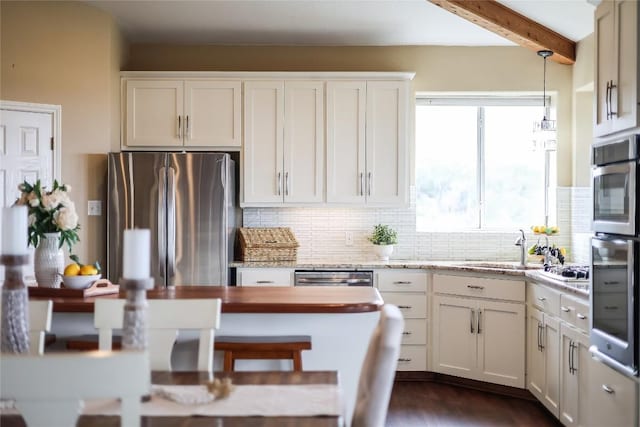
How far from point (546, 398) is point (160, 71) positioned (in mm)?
3693

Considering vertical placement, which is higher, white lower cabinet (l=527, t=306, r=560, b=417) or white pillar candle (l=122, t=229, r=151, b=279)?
white pillar candle (l=122, t=229, r=151, b=279)

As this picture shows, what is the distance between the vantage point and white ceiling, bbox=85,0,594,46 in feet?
15.0

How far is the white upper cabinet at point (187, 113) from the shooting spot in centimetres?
515

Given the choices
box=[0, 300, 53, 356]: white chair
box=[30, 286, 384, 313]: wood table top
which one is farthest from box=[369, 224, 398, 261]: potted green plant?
box=[0, 300, 53, 356]: white chair

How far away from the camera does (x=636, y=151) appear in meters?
2.80

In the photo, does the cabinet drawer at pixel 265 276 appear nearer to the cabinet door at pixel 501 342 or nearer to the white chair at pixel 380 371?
the cabinet door at pixel 501 342

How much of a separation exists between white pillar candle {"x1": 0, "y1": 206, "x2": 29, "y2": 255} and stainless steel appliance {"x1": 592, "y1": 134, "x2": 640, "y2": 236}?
91.8 inches

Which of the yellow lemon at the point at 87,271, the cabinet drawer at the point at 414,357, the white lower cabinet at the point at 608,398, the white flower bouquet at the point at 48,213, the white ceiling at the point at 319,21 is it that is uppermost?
the white ceiling at the point at 319,21

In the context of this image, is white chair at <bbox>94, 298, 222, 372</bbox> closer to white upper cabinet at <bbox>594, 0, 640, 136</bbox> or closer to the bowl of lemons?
the bowl of lemons

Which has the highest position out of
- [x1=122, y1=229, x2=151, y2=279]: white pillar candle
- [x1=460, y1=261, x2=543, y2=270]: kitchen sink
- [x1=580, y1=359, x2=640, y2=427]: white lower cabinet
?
[x1=122, y1=229, x2=151, y2=279]: white pillar candle

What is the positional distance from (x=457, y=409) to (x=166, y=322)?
251cm

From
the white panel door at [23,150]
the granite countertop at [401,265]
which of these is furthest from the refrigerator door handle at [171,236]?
the white panel door at [23,150]

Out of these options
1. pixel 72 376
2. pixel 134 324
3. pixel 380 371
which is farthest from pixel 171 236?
pixel 72 376

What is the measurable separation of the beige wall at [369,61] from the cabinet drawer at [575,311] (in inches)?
90.6
